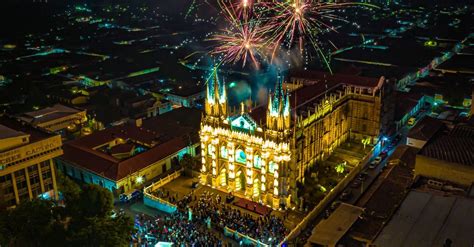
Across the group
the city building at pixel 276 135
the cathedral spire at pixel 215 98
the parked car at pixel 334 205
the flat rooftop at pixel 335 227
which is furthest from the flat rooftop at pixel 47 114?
the flat rooftop at pixel 335 227

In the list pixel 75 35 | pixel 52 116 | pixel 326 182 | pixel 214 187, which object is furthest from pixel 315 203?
pixel 75 35

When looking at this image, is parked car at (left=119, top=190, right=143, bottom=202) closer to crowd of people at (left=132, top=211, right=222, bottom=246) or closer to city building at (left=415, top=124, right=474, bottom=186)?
crowd of people at (left=132, top=211, right=222, bottom=246)

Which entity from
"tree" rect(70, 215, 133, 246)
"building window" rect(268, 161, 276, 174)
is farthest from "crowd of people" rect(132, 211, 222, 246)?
"building window" rect(268, 161, 276, 174)

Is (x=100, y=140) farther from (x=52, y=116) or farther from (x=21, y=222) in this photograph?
(x=21, y=222)

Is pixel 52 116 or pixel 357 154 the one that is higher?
pixel 52 116

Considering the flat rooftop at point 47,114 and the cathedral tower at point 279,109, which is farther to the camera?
the flat rooftop at point 47,114

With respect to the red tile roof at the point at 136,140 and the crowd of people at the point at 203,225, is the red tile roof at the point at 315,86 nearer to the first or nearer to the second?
A: the crowd of people at the point at 203,225
